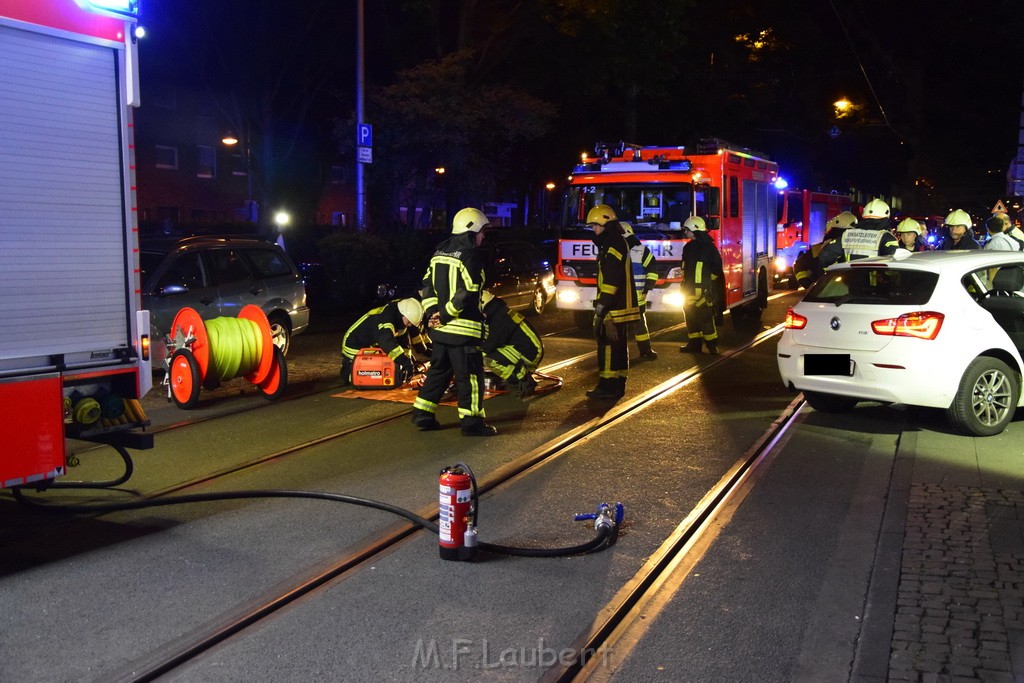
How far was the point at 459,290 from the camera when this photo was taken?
8117mm

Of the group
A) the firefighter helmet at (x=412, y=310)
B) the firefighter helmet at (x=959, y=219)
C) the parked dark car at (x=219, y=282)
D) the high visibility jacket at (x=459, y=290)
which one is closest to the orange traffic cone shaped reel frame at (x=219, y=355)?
the parked dark car at (x=219, y=282)

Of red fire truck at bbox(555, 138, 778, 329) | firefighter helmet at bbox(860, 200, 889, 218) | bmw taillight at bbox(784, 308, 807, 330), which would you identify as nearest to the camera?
bmw taillight at bbox(784, 308, 807, 330)

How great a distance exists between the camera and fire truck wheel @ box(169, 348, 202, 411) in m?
9.55

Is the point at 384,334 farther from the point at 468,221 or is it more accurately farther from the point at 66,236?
the point at 66,236

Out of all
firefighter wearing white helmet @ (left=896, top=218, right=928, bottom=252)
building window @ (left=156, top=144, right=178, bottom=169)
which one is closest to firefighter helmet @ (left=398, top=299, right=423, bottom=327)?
firefighter wearing white helmet @ (left=896, top=218, right=928, bottom=252)

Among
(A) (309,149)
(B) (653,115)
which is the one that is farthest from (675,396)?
(A) (309,149)

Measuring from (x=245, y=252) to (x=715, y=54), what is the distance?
1064 inches

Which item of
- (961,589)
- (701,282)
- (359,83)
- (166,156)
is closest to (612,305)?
(701,282)

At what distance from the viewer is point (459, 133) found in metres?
25.0

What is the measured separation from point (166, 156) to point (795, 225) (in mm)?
25805

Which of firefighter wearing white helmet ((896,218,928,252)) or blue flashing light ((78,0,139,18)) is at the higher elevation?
blue flashing light ((78,0,139,18))

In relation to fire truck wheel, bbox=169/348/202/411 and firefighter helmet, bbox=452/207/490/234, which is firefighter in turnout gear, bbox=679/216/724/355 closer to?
firefighter helmet, bbox=452/207/490/234

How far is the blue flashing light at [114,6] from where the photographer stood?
5.41m

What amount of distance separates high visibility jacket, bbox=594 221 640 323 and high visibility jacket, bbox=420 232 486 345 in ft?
7.24
